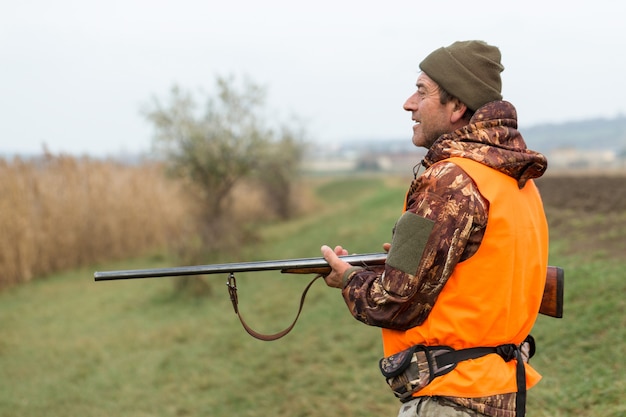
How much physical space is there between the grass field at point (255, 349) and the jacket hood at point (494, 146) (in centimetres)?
256

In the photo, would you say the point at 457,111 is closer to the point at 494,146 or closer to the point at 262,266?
the point at 494,146

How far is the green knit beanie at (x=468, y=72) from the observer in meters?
2.37

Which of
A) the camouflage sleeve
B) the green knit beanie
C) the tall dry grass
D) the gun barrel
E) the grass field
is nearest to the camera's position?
the camouflage sleeve

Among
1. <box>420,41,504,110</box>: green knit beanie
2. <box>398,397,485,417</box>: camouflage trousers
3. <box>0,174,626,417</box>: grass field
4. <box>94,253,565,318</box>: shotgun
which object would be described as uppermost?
<box>420,41,504,110</box>: green knit beanie

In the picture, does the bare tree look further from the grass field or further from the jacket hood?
the jacket hood

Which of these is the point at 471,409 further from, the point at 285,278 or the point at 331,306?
the point at 285,278

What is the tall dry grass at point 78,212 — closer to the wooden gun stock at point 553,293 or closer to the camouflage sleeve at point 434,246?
the wooden gun stock at point 553,293

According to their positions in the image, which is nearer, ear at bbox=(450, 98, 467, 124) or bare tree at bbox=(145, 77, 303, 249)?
ear at bbox=(450, 98, 467, 124)

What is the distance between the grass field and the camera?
5.34 meters

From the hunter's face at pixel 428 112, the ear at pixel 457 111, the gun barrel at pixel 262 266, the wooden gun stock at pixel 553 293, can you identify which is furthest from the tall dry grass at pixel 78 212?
the ear at pixel 457 111

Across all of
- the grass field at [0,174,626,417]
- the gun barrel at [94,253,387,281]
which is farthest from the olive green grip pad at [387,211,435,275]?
the grass field at [0,174,626,417]

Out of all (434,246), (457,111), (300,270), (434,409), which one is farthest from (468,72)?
(434,409)

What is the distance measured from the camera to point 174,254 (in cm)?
1277

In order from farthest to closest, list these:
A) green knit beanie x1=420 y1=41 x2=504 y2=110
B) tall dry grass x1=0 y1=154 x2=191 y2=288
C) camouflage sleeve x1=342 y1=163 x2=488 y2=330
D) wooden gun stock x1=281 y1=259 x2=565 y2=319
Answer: tall dry grass x1=0 y1=154 x2=191 y2=288
wooden gun stock x1=281 y1=259 x2=565 y2=319
green knit beanie x1=420 y1=41 x2=504 y2=110
camouflage sleeve x1=342 y1=163 x2=488 y2=330
